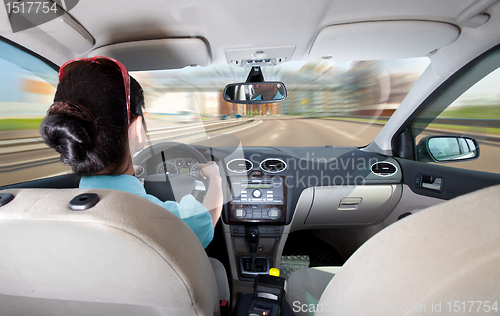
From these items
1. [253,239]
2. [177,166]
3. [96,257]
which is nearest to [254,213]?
[253,239]

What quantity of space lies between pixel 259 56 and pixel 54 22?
4.69 feet

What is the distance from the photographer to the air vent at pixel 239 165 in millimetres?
2428

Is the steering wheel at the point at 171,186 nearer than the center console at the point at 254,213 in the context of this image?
Yes

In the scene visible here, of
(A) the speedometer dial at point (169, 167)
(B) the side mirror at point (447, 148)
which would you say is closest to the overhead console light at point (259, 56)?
(A) the speedometer dial at point (169, 167)

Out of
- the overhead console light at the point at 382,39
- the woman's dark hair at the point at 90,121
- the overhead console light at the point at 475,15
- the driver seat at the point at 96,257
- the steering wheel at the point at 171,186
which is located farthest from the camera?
the steering wheel at the point at 171,186

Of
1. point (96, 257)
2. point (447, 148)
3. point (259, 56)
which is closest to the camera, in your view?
point (96, 257)

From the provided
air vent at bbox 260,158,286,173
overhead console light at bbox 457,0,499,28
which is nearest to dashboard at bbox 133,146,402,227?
air vent at bbox 260,158,286,173

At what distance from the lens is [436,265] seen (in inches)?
18.6

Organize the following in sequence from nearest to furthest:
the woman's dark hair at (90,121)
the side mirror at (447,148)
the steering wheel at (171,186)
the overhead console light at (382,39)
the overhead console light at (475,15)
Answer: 1. the woman's dark hair at (90,121)
2. the overhead console light at (475,15)
3. the overhead console light at (382,39)
4. the steering wheel at (171,186)
5. the side mirror at (447,148)

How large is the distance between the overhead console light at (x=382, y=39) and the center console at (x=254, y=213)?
4.09 ft

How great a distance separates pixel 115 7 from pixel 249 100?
1402 millimetres

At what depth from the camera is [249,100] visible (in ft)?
8.40

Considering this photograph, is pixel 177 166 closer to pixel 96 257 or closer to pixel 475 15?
pixel 96 257

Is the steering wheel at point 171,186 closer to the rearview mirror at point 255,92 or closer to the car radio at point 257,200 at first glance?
the car radio at point 257,200
